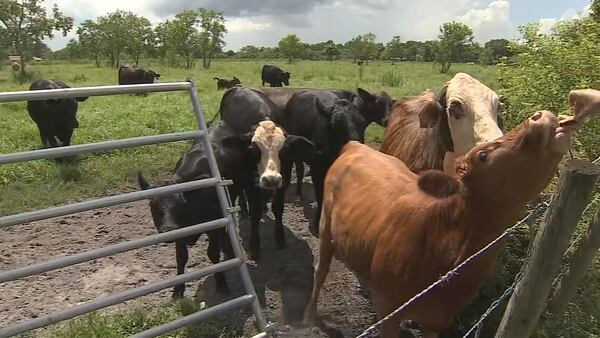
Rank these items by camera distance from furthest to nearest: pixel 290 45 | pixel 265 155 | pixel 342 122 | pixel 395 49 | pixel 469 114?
1. pixel 395 49
2. pixel 290 45
3. pixel 342 122
4. pixel 265 155
5. pixel 469 114

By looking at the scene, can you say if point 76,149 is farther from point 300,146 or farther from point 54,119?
point 54,119

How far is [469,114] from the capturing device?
3941 millimetres

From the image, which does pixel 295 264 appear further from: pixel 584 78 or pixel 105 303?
pixel 584 78

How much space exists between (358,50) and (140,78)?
46.8 metres

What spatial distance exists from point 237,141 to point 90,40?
143 ft

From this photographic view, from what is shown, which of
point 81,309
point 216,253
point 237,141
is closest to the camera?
point 81,309

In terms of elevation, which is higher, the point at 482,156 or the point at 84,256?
the point at 482,156

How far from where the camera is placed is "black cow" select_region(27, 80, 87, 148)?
9070 millimetres

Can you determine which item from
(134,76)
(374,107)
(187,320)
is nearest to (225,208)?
(187,320)

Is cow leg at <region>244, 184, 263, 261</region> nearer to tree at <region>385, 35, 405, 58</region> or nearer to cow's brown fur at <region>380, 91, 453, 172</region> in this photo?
cow's brown fur at <region>380, 91, 453, 172</region>

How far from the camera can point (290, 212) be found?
7203 mm

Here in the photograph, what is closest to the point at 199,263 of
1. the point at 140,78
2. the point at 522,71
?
the point at 522,71

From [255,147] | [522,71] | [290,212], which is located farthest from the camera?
[290,212]

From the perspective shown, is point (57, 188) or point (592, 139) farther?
point (57, 188)
